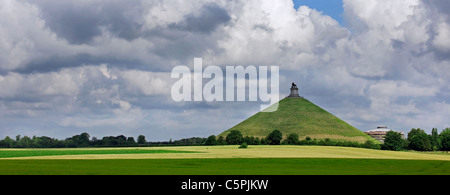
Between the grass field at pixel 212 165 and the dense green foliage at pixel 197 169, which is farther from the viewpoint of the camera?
the grass field at pixel 212 165

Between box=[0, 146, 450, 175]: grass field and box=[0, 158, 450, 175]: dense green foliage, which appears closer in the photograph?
box=[0, 158, 450, 175]: dense green foliage

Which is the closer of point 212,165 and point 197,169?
point 197,169
